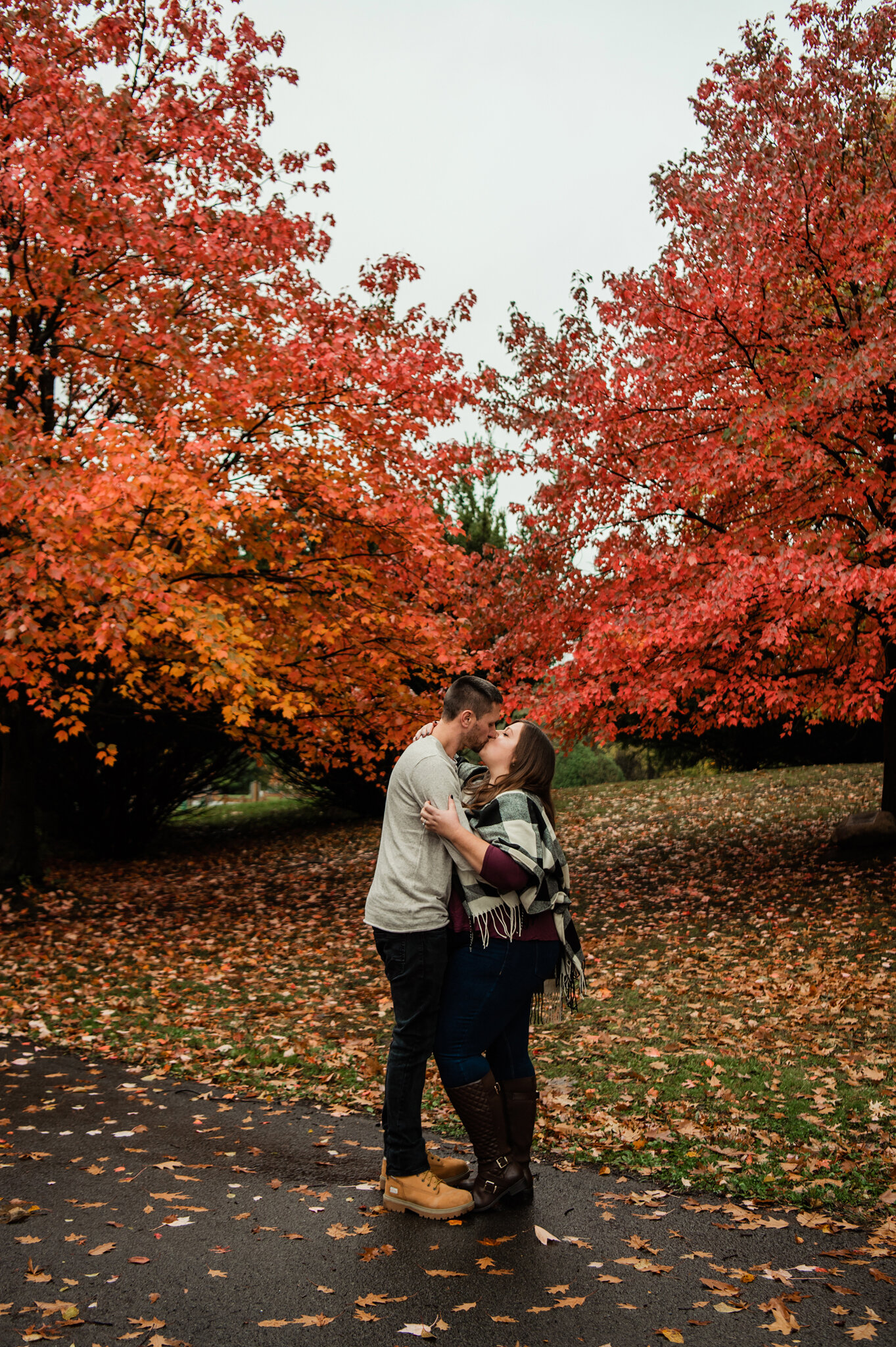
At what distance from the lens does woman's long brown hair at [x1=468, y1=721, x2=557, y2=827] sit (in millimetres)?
3555

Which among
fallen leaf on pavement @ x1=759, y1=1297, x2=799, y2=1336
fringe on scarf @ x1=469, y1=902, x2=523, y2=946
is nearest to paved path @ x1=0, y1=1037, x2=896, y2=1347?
fallen leaf on pavement @ x1=759, y1=1297, x2=799, y2=1336

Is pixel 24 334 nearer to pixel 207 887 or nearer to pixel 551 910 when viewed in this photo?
pixel 207 887

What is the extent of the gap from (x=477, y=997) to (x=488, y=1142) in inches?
20.7

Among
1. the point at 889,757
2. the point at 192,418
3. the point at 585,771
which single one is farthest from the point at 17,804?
the point at 585,771

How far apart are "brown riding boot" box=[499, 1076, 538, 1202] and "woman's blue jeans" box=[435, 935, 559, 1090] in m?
0.19

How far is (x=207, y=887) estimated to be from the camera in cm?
1274

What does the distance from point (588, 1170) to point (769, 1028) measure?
2.35m

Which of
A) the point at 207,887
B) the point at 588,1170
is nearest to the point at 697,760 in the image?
the point at 207,887

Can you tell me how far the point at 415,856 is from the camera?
3451mm

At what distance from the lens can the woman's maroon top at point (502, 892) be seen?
10.8ft

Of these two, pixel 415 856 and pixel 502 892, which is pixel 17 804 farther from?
pixel 502 892

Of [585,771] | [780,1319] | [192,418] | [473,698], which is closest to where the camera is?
[780,1319]

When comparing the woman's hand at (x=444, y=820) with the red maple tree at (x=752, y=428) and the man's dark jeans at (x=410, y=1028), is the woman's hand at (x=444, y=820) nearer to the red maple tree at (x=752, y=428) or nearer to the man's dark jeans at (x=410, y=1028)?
the man's dark jeans at (x=410, y=1028)

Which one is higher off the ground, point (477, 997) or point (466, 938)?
point (466, 938)
